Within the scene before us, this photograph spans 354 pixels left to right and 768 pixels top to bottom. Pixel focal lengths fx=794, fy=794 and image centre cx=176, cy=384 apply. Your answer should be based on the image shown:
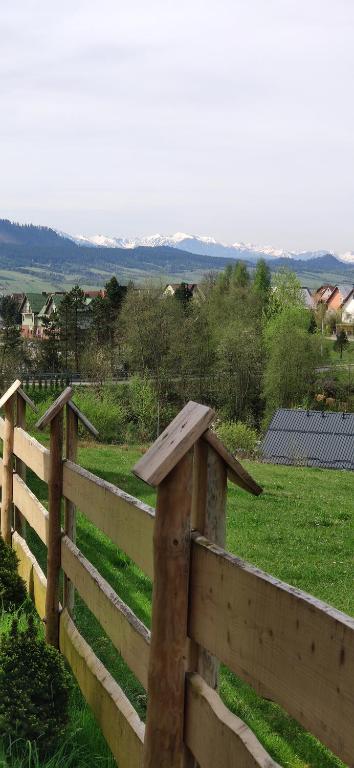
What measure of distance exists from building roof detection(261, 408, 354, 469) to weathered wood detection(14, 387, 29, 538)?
39228 millimetres

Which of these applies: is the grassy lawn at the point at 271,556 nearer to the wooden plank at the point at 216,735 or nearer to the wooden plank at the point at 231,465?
the wooden plank at the point at 216,735

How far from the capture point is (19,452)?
648 cm

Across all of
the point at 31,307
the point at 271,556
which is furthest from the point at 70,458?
the point at 31,307

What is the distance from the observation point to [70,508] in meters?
4.98

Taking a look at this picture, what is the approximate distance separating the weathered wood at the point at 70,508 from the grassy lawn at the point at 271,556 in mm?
762

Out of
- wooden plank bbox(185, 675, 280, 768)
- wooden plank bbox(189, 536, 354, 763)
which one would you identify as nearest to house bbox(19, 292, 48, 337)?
wooden plank bbox(185, 675, 280, 768)

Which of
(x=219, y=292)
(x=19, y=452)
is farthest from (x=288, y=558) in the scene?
(x=219, y=292)

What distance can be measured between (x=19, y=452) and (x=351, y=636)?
515 cm

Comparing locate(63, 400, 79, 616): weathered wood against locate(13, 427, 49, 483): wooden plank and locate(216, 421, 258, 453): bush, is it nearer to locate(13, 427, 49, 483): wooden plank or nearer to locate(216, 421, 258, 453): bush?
locate(13, 427, 49, 483): wooden plank

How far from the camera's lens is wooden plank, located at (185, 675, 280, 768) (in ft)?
6.78

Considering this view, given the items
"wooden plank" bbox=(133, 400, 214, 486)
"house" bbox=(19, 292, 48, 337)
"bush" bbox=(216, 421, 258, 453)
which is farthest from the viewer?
"house" bbox=(19, 292, 48, 337)

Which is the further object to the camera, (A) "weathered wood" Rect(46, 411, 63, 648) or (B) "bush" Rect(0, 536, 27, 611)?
(B) "bush" Rect(0, 536, 27, 611)

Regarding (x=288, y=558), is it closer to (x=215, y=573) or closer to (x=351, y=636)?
(x=215, y=573)

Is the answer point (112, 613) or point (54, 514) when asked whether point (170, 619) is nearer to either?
point (112, 613)
